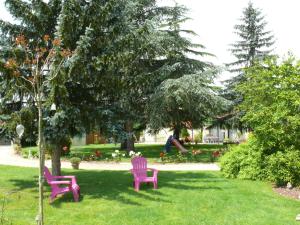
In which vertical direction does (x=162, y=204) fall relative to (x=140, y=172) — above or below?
below

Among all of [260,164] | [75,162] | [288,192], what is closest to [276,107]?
[260,164]

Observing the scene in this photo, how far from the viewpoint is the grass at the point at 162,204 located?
25.0 feet

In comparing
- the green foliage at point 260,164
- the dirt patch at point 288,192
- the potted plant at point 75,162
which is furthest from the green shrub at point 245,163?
the potted plant at point 75,162

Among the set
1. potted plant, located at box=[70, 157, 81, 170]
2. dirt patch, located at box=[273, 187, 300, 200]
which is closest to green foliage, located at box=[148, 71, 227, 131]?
potted plant, located at box=[70, 157, 81, 170]

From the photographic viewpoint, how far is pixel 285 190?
10805mm

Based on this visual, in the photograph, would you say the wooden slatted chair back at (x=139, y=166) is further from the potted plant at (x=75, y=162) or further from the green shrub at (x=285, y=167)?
the potted plant at (x=75, y=162)

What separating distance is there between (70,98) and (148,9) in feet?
45.8

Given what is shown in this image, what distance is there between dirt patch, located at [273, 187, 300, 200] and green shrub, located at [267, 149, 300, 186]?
345mm

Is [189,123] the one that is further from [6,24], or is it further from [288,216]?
[288,216]

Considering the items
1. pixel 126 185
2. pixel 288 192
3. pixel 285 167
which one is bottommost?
pixel 288 192

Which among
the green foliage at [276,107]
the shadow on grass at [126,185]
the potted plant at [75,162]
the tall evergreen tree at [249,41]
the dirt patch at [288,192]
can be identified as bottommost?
the dirt patch at [288,192]

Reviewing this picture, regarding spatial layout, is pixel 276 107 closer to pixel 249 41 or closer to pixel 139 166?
pixel 139 166

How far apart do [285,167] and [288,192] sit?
3.57ft

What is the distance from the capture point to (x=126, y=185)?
1141 cm
